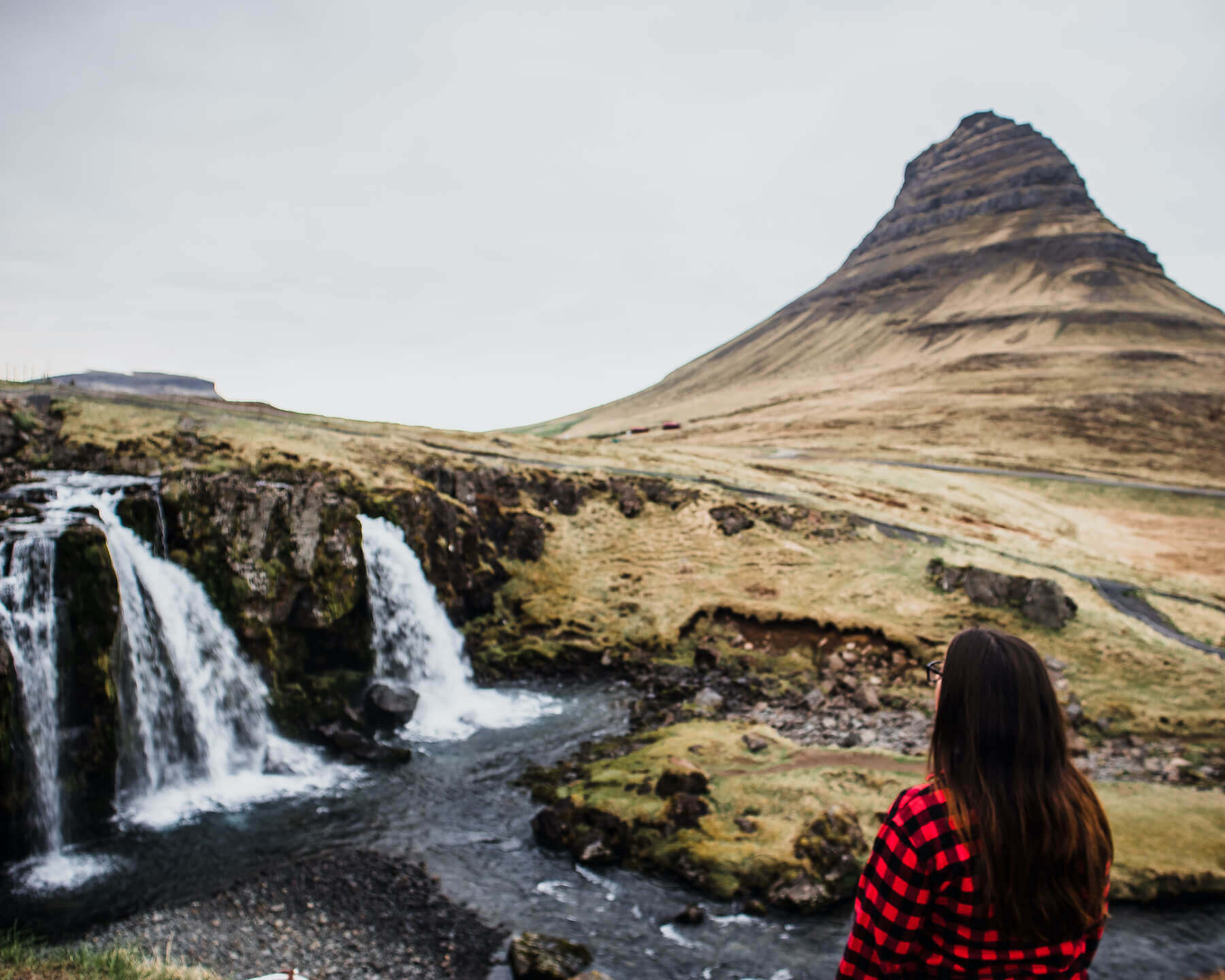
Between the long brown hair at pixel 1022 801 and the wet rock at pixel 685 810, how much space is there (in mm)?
14033

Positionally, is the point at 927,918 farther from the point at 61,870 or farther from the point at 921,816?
the point at 61,870

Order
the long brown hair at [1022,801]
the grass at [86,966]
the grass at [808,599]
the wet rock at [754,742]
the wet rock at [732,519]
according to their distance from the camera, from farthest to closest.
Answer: the wet rock at [732,519], the grass at [808,599], the wet rock at [754,742], the grass at [86,966], the long brown hair at [1022,801]

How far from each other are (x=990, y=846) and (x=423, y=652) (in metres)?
26.1

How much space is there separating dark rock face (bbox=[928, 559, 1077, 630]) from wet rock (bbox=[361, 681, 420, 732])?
21.4 m

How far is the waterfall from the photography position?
17953 millimetres

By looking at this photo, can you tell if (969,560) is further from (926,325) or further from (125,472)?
(926,325)

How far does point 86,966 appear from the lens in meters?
10.1

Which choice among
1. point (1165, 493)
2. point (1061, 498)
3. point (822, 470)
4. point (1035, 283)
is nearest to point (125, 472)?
point (822, 470)

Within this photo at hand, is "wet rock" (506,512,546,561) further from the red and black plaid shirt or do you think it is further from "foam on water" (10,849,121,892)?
the red and black plaid shirt

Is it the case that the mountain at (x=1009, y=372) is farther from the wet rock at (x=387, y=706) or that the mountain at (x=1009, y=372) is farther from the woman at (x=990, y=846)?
the woman at (x=990, y=846)

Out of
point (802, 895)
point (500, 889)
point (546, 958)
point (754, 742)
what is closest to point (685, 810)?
point (802, 895)

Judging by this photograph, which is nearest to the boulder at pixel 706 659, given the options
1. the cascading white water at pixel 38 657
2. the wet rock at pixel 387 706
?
the wet rock at pixel 387 706

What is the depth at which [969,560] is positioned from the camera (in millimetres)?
35594

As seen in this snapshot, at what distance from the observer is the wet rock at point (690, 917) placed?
14.8 meters
